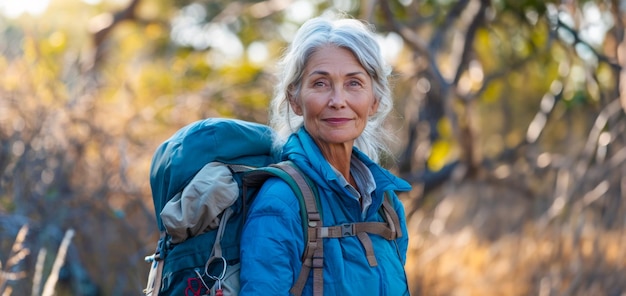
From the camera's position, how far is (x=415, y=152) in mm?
8078

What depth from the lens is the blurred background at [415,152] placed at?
5.30m

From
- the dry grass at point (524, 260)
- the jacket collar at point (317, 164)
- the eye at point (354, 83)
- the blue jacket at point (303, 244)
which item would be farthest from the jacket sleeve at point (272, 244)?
the dry grass at point (524, 260)

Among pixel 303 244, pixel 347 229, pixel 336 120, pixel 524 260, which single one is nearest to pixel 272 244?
pixel 303 244

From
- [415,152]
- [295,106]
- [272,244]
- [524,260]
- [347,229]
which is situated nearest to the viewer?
[272,244]

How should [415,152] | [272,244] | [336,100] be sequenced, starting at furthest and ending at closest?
[415,152] → [336,100] → [272,244]

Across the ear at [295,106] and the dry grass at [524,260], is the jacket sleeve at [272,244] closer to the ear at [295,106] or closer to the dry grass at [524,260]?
the ear at [295,106]

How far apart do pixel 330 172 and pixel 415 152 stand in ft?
19.0

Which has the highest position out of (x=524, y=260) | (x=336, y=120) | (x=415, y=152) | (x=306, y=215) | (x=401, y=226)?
(x=336, y=120)

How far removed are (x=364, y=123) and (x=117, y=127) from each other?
12.0 feet

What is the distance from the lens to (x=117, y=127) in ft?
19.4

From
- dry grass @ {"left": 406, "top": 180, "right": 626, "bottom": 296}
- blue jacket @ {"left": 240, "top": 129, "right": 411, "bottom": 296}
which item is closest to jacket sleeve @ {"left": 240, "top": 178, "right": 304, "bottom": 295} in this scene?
blue jacket @ {"left": 240, "top": 129, "right": 411, "bottom": 296}

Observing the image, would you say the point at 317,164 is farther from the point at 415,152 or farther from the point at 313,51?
the point at 415,152

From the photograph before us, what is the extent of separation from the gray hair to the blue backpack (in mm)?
223

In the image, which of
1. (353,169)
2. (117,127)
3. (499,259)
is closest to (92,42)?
(117,127)
